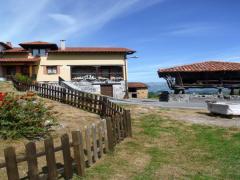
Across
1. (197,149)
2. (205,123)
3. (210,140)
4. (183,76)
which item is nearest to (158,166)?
(197,149)

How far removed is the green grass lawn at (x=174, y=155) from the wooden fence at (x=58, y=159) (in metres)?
0.33

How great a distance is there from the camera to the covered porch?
145ft

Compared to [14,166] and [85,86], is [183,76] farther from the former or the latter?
[14,166]

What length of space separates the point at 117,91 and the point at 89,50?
6797 millimetres

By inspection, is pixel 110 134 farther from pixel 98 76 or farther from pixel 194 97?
pixel 98 76

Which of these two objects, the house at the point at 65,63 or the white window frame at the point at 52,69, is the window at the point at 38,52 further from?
the white window frame at the point at 52,69

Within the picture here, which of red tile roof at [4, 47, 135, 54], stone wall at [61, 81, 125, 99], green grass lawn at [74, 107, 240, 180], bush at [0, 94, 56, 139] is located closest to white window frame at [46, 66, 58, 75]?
red tile roof at [4, 47, 135, 54]

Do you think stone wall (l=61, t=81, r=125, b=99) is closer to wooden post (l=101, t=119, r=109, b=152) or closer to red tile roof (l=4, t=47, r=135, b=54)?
red tile roof (l=4, t=47, r=135, b=54)

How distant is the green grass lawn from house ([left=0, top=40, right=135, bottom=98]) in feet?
95.1

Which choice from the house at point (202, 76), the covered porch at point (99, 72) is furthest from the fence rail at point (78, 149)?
the covered porch at point (99, 72)

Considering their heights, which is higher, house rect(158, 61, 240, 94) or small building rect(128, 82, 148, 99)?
house rect(158, 61, 240, 94)

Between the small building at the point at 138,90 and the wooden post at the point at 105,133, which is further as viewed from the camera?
the small building at the point at 138,90

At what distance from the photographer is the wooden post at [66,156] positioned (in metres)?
7.20

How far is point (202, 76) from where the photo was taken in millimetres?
34719
